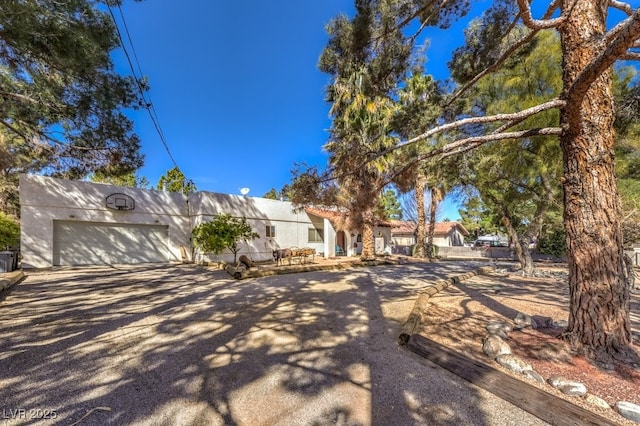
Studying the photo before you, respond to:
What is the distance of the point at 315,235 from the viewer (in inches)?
755

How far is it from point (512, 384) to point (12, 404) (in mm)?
4393

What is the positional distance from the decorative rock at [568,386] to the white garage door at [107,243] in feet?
51.1

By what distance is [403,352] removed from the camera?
358 centimetres

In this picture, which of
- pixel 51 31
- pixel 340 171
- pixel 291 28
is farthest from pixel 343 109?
pixel 51 31

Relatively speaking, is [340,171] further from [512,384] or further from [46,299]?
[46,299]

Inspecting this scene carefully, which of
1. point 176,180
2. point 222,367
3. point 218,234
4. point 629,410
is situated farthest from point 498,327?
point 176,180

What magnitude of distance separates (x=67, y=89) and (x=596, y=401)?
10.5 metres

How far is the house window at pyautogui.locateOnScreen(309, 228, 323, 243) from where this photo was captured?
18828 millimetres

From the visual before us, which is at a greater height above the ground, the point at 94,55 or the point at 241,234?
the point at 94,55

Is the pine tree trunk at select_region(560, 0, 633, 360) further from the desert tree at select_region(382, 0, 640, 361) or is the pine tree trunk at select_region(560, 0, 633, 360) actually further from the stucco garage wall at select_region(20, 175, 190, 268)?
the stucco garage wall at select_region(20, 175, 190, 268)

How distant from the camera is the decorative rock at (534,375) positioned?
2764 mm

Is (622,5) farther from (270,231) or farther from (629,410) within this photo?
(270,231)

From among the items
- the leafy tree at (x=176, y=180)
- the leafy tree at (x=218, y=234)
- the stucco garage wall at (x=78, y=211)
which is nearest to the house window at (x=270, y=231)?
the stucco garage wall at (x=78, y=211)

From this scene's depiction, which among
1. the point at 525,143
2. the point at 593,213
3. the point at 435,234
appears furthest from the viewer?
the point at 435,234
